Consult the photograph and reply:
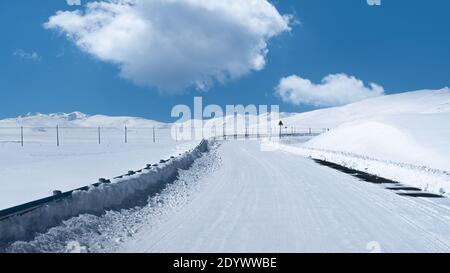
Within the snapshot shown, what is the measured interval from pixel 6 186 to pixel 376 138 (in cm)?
4037

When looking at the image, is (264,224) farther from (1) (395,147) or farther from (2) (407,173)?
(1) (395,147)

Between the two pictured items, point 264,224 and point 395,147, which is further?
point 395,147

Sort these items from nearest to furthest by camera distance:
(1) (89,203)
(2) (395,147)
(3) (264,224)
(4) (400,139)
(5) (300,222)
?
(3) (264,224) → (5) (300,222) → (1) (89,203) → (2) (395,147) → (4) (400,139)

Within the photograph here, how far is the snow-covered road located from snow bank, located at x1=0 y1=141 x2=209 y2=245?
1455mm

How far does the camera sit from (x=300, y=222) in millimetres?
10711

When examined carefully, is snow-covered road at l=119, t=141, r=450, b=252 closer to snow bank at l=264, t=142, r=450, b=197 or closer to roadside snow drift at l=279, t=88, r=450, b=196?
snow bank at l=264, t=142, r=450, b=197

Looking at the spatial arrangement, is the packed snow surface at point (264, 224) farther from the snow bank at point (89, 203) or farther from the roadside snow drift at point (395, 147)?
the roadside snow drift at point (395, 147)

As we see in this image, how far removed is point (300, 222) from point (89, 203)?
15.3 feet

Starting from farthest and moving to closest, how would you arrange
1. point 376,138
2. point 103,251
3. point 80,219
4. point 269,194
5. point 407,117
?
1. point 407,117
2. point 376,138
3. point 269,194
4. point 80,219
5. point 103,251

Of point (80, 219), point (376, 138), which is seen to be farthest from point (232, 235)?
point (376, 138)

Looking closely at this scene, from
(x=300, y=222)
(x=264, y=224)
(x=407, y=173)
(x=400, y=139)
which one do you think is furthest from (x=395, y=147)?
(x=264, y=224)

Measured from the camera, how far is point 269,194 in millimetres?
15633
